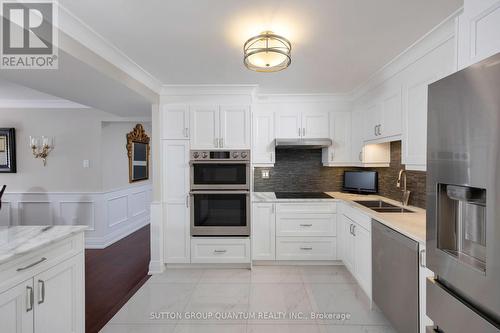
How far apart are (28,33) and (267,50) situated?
1.53 meters

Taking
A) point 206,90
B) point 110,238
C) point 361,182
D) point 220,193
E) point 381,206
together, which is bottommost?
point 110,238

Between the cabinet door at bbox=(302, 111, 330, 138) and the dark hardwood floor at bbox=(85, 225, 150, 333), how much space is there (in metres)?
2.90

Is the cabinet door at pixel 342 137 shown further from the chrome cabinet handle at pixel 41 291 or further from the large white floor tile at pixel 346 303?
the chrome cabinet handle at pixel 41 291

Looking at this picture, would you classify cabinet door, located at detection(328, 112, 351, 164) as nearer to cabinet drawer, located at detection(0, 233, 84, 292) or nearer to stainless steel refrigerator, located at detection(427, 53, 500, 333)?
stainless steel refrigerator, located at detection(427, 53, 500, 333)

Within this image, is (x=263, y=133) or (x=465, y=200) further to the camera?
(x=263, y=133)

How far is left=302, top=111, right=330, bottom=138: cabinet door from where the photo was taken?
11.3ft

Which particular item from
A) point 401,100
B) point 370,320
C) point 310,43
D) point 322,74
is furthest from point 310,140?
point 370,320

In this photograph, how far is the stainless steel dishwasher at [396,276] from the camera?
A: 5.28 feet

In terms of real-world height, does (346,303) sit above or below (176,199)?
below

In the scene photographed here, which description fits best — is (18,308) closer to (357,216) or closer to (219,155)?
(219,155)

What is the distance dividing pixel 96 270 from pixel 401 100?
13.6ft

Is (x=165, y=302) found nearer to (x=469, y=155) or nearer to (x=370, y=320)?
(x=370, y=320)

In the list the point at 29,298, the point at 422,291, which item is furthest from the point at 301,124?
the point at 29,298

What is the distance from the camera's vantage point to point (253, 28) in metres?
1.72
